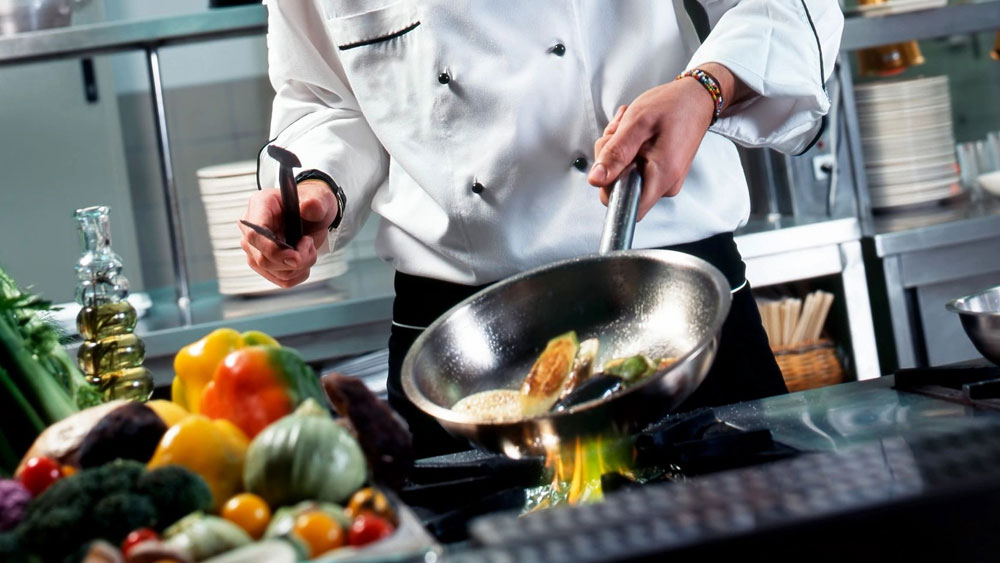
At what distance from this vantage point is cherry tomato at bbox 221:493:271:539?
648mm

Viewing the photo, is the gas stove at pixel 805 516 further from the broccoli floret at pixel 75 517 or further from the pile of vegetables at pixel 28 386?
the pile of vegetables at pixel 28 386

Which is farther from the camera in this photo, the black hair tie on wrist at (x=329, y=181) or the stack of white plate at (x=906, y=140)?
the stack of white plate at (x=906, y=140)

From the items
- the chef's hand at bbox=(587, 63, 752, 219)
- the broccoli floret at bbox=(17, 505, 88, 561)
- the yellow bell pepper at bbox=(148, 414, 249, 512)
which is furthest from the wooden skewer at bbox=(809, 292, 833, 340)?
the broccoli floret at bbox=(17, 505, 88, 561)

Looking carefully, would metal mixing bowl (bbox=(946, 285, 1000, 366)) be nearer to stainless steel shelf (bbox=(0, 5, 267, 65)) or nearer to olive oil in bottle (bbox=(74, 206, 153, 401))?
olive oil in bottle (bbox=(74, 206, 153, 401))

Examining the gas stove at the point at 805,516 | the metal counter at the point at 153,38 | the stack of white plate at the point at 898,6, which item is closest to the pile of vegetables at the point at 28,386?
the gas stove at the point at 805,516

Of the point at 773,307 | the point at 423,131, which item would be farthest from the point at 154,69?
the point at 773,307

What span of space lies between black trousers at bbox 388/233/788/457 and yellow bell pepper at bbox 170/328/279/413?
455 mm

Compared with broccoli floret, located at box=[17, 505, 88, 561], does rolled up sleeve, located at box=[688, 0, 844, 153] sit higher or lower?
higher

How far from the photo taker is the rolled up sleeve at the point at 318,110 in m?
1.40

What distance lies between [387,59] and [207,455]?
2.58 feet

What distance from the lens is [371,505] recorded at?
0.65 meters

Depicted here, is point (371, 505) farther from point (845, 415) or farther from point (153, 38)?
point (153, 38)

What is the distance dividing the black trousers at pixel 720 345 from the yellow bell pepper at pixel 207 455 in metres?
0.56

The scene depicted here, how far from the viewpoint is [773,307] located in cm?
240
